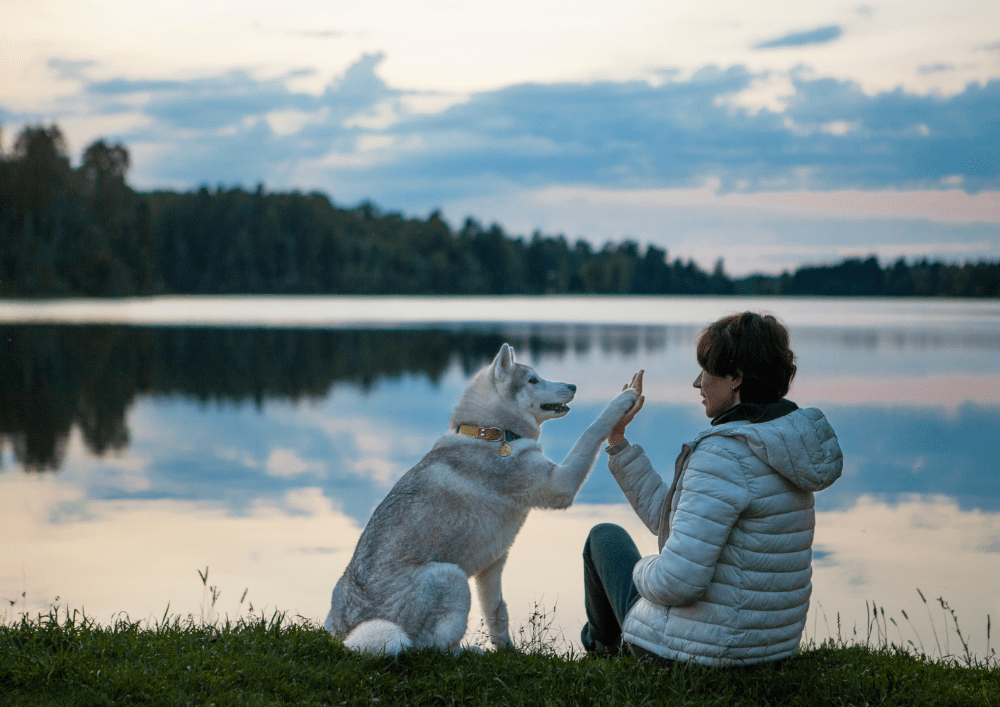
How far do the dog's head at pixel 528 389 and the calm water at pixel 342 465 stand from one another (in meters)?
2.02

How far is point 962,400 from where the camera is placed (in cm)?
2439

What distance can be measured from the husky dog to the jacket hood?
1.60 m

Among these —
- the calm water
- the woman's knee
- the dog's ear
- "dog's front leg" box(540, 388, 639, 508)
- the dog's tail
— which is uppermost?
the dog's ear

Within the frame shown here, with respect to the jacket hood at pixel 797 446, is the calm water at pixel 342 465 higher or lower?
lower

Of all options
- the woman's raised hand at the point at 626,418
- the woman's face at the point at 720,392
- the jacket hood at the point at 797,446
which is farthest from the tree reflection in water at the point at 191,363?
the jacket hood at the point at 797,446

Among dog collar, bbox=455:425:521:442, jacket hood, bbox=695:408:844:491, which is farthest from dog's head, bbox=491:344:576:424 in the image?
jacket hood, bbox=695:408:844:491

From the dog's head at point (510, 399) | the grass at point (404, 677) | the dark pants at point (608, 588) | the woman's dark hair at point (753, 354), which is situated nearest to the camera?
the woman's dark hair at point (753, 354)

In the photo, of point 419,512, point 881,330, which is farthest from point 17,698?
point 881,330

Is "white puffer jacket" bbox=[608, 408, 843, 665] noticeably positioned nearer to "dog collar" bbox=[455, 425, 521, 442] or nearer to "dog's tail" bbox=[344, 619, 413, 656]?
"dog's tail" bbox=[344, 619, 413, 656]

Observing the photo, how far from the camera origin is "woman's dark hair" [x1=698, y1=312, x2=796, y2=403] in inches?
164

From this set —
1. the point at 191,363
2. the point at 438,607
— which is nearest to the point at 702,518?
the point at 438,607

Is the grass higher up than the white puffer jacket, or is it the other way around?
the white puffer jacket

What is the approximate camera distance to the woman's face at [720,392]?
4270mm

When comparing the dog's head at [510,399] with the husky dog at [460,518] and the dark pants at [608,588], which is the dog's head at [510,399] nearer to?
the husky dog at [460,518]
